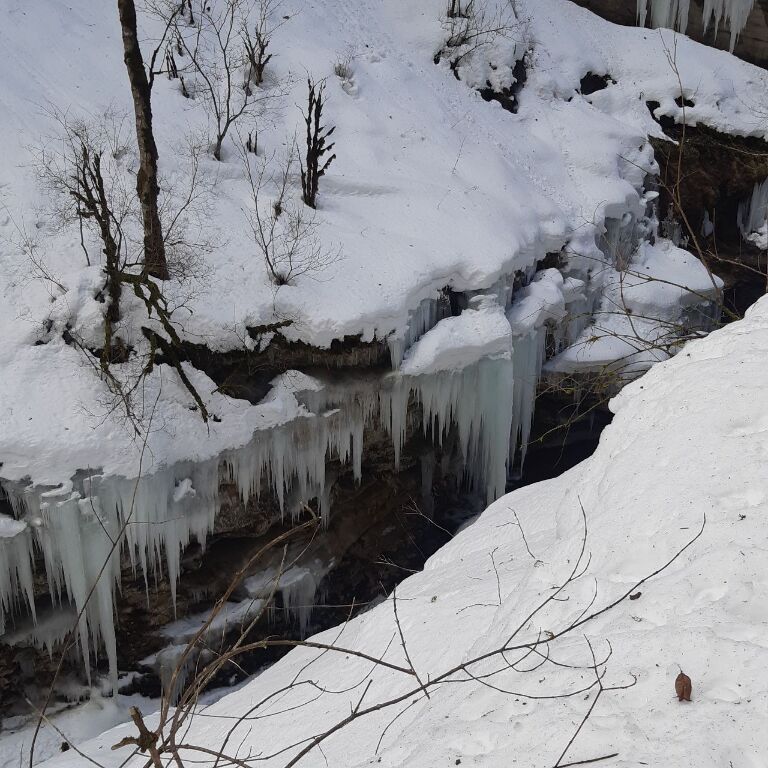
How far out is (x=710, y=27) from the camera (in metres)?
13.4

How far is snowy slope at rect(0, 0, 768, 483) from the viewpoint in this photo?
598 centimetres

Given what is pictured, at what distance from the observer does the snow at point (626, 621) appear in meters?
1.70

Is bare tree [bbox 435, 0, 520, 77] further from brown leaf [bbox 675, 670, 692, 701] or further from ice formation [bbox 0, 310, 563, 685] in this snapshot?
brown leaf [bbox 675, 670, 692, 701]

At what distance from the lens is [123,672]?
6.74 meters

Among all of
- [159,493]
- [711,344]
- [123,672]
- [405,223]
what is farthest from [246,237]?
[711,344]

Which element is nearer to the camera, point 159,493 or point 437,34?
point 159,493

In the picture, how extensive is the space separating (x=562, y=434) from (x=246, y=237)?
18.3 feet

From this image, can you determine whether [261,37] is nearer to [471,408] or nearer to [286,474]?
[471,408]

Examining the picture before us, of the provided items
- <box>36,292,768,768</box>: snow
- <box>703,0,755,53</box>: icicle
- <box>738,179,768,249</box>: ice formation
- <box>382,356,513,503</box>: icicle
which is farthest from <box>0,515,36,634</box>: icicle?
<box>703,0,755,53</box>: icicle

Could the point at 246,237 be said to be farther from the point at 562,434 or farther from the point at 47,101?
the point at 562,434

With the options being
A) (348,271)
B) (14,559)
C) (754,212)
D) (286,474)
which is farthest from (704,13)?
(14,559)

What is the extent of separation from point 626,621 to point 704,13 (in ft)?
48.6

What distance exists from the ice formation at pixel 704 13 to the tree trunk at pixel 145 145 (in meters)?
11.4

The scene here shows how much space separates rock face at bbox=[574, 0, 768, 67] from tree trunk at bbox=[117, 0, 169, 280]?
1071 cm
